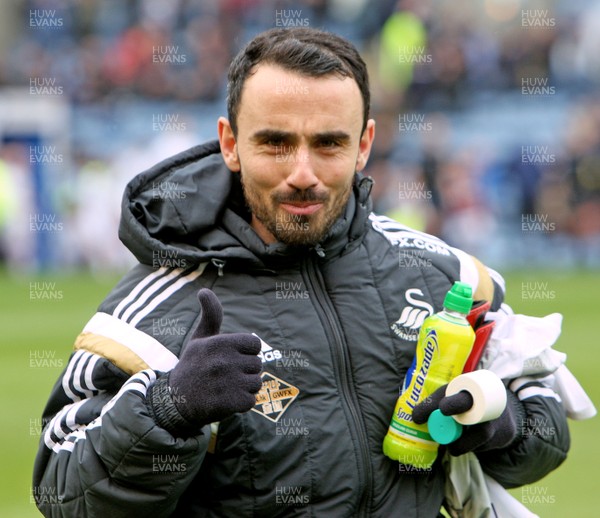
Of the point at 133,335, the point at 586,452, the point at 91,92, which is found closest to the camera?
the point at 133,335

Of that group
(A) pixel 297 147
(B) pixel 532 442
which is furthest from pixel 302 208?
(B) pixel 532 442

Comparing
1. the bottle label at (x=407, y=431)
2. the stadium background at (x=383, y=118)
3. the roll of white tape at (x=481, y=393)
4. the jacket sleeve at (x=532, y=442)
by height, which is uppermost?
the roll of white tape at (x=481, y=393)

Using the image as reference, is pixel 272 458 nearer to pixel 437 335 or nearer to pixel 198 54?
pixel 437 335

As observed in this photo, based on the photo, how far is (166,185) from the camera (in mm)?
3340

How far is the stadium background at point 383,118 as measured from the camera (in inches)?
779

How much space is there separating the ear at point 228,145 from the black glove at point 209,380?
1.84 feet

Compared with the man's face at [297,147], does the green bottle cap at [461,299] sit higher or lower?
lower

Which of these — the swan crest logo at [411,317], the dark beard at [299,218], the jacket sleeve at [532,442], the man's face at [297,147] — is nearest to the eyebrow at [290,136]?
the man's face at [297,147]

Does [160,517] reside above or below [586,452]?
above

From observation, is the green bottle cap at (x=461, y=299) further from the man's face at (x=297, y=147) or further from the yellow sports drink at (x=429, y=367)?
the man's face at (x=297, y=147)

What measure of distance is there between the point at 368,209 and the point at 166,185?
576 millimetres

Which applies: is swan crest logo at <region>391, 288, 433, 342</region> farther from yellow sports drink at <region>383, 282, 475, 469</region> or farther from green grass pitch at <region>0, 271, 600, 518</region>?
green grass pitch at <region>0, 271, 600, 518</region>

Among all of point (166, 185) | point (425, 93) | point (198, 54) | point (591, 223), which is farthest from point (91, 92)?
point (166, 185)

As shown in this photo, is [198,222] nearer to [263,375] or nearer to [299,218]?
[299,218]
